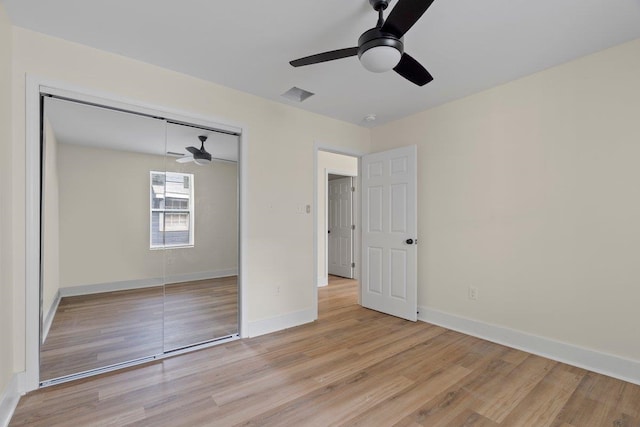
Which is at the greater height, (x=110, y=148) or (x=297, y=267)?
(x=110, y=148)

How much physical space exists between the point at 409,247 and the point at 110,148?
3.68 metres

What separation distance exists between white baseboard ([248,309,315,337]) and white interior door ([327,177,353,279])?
273 centimetres

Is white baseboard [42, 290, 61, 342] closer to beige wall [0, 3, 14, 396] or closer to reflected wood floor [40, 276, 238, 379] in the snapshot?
reflected wood floor [40, 276, 238, 379]

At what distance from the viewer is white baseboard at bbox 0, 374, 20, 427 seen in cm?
173

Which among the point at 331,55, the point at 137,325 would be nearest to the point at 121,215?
the point at 137,325

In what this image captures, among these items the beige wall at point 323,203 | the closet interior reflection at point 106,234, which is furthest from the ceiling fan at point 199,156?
the beige wall at point 323,203

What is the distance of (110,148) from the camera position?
133 inches

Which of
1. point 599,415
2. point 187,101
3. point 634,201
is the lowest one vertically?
point 599,415

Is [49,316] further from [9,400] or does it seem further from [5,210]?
[5,210]

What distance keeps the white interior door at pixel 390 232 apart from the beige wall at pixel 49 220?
3326mm

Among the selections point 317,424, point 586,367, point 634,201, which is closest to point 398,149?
point 634,201

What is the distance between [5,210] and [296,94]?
257 cm

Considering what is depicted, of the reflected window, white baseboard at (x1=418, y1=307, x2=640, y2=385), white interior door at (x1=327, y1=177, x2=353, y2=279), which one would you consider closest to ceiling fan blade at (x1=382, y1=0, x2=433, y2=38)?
the reflected window

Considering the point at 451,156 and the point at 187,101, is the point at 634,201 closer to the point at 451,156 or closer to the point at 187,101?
the point at 451,156
